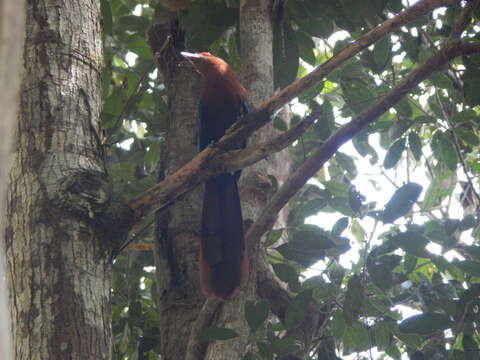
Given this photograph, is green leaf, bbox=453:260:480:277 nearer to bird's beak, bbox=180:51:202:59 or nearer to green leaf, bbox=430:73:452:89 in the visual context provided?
green leaf, bbox=430:73:452:89

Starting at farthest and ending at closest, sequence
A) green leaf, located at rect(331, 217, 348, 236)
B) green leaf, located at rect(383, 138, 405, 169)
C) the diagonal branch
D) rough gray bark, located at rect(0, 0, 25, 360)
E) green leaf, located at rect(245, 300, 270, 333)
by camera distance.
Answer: green leaf, located at rect(383, 138, 405, 169), green leaf, located at rect(331, 217, 348, 236), green leaf, located at rect(245, 300, 270, 333), the diagonal branch, rough gray bark, located at rect(0, 0, 25, 360)

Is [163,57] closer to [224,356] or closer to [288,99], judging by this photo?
[288,99]

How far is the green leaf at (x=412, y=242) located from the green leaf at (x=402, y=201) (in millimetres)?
81

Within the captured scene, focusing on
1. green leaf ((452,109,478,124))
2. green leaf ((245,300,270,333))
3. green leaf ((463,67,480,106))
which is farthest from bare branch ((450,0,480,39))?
green leaf ((245,300,270,333))

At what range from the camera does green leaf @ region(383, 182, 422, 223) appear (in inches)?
96.5

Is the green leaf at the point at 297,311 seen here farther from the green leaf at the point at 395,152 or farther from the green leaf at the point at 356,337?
the green leaf at the point at 395,152

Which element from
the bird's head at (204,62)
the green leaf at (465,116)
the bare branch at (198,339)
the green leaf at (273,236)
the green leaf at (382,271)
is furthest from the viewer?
the bird's head at (204,62)

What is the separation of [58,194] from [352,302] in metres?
1.31

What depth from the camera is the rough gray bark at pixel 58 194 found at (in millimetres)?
1524

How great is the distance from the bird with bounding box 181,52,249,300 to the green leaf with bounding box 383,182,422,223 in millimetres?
623

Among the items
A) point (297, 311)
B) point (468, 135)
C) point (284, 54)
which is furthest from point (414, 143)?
point (297, 311)

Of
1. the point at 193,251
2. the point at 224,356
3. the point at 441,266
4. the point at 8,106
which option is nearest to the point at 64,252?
the point at 224,356

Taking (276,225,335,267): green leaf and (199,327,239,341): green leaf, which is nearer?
(199,327,239,341): green leaf

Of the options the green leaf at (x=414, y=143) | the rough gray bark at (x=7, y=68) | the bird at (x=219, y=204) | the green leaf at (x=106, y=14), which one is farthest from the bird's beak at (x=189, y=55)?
the rough gray bark at (x=7, y=68)
